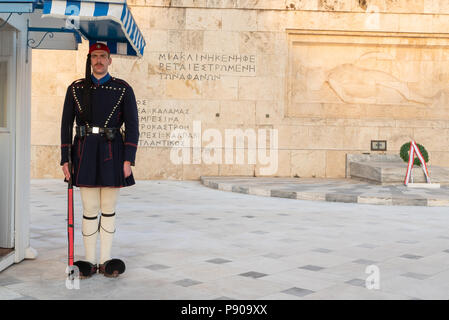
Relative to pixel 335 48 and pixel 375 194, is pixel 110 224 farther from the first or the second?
pixel 335 48

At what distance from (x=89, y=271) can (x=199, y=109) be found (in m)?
10.7

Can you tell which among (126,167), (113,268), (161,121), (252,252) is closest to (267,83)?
(161,121)

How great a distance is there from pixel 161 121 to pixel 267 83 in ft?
10.2

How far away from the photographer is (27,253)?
16.7ft

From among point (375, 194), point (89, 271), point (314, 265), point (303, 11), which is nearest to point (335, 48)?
point (303, 11)

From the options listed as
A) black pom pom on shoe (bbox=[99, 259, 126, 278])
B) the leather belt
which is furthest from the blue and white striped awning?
black pom pom on shoe (bbox=[99, 259, 126, 278])

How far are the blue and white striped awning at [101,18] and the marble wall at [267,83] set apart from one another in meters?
9.53

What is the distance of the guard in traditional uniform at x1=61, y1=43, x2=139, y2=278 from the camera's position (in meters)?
4.38

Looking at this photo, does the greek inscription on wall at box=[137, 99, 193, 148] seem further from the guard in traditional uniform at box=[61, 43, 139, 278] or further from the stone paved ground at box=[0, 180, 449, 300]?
the guard in traditional uniform at box=[61, 43, 139, 278]

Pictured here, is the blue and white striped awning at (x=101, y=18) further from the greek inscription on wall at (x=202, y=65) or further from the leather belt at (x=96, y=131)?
the greek inscription on wall at (x=202, y=65)

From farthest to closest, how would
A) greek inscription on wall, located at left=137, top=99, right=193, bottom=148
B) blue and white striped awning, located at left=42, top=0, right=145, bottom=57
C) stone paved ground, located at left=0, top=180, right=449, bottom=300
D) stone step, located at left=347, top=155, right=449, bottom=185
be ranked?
greek inscription on wall, located at left=137, top=99, right=193, bottom=148 < stone step, located at left=347, top=155, right=449, bottom=185 < stone paved ground, located at left=0, top=180, right=449, bottom=300 < blue and white striped awning, located at left=42, top=0, right=145, bottom=57

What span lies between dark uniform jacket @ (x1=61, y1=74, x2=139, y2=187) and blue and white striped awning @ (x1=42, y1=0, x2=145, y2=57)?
0.52 meters

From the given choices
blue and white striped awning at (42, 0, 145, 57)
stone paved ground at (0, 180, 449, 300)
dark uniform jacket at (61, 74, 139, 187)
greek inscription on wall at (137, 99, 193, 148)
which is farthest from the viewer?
greek inscription on wall at (137, 99, 193, 148)

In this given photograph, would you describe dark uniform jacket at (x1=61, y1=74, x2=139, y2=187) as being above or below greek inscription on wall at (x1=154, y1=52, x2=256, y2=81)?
below
